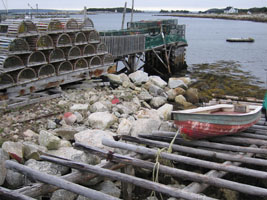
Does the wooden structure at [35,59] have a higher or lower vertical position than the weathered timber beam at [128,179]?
higher

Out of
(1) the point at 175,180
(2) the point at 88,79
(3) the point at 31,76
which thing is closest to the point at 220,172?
(1) the point at 175,180

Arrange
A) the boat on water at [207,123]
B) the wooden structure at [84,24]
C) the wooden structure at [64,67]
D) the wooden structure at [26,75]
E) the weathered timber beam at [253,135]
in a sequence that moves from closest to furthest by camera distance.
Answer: the boat on water at [207,123]
the weathered timber beam at [253,135]
the wooden structure at [26,75]
the wooden structure at [64,67]
the wooden structure at [84,24]

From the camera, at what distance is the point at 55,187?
19.4 feet

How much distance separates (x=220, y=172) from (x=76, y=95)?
7.45m

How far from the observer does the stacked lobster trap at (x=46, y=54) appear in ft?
34.7

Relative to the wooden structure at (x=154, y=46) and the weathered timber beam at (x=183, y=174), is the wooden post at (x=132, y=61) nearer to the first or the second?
the wooden structure at (x=154, y=46)

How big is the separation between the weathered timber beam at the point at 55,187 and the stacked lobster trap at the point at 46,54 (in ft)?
17.6

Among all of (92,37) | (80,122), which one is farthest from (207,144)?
(92,37)

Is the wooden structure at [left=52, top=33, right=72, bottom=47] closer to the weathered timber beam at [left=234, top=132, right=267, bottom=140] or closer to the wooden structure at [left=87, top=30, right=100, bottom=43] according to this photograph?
the wooden structure at [left=87, top=30, right=100, bottom=43]

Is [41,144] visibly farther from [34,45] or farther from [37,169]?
[34,45]

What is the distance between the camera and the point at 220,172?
21.3 ft

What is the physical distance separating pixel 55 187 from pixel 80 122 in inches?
188

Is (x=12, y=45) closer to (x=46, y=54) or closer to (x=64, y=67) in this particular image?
(x=46, y=54)

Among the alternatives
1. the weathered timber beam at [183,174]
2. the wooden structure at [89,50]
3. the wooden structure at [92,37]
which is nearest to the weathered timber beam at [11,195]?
the weathered timber beam at [183,174]
